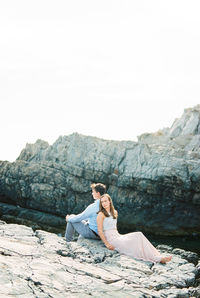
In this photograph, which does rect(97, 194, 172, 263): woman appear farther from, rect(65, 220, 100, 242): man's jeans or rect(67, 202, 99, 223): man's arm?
rect(65, 220, 100, 242): man's jeans

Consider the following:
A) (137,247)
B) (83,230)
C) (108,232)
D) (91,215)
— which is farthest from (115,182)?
(137,247)

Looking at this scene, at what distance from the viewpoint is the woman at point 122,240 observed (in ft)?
21.2

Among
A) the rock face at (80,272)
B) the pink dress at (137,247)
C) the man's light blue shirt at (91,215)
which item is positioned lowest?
the rock face at (80,272)

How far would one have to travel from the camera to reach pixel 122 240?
22.0 ft

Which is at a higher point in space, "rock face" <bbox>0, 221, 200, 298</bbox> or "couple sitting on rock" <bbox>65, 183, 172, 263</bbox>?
"couple sitting on rock" <bbox>65, 183, 172, 263</bbox>

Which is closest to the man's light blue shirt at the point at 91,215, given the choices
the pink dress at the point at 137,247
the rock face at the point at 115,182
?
the pink dress at the point at 137,247

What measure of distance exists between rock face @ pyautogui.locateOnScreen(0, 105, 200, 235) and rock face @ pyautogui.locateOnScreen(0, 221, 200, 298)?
18.9 m

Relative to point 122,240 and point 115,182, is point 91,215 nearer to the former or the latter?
point 122,240

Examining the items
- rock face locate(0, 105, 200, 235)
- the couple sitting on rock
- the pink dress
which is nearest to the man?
the couple sitting on rock

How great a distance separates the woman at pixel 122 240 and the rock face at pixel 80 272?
0.18 m

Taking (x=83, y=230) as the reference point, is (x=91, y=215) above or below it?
above

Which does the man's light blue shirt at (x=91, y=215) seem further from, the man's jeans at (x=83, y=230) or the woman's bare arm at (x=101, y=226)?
the woman's bare arm at (x=101, y=226)

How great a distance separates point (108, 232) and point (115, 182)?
2099 cm

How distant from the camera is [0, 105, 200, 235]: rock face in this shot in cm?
2558
